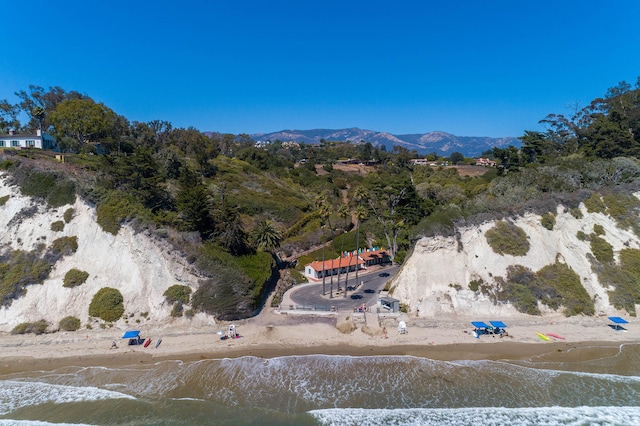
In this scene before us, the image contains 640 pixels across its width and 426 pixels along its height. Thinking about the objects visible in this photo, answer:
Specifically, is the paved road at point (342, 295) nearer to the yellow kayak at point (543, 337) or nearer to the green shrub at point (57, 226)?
the yellow kayak at point (543, 337)

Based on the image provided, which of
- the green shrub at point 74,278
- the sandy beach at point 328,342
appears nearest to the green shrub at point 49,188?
the green shrub at point 74,278

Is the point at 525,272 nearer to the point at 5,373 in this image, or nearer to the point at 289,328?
the point at 289,328

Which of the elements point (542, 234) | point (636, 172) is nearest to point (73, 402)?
point (542, 234)

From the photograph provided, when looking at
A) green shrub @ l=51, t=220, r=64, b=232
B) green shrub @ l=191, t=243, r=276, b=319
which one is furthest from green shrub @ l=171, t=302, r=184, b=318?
green shrub @ l=51, t=220, r=64, b=232

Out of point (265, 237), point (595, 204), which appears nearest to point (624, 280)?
point (595, 204)

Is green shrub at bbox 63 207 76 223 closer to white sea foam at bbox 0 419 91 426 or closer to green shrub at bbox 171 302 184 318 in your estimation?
green shrub at bbox 171 302 184 318
